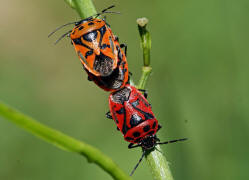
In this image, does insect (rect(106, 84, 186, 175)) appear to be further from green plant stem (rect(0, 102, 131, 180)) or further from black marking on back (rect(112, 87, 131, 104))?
green plant stem (rect(0, 102, 131, 180))

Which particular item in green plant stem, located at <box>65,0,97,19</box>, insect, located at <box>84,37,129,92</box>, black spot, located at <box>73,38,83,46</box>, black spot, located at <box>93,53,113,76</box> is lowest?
insect, located at <box>84,37,129,92</box>

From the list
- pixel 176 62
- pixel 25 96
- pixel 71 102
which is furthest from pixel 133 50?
pixel 25 96

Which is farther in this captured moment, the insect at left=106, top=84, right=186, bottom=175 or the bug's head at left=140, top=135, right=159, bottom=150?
the insect at left=106, top=84, right=186, bottom=175

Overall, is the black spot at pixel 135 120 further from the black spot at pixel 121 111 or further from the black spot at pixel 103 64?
the black spot at pixel 103 64

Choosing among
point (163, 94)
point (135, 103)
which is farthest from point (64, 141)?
point (163, 94)

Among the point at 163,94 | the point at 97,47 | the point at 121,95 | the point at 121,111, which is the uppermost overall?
the point at 97,47

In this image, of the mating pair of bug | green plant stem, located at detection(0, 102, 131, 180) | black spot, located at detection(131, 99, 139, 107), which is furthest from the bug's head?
green plant stem, located at detection(0, 102, 131, 180)

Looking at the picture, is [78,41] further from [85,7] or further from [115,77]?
[85,7]

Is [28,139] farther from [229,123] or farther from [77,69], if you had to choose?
[229,123]
